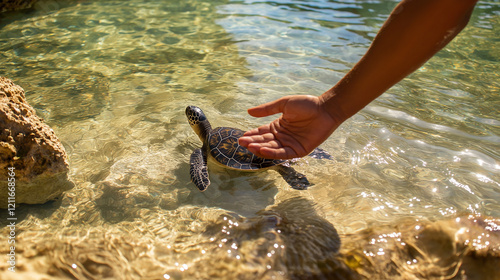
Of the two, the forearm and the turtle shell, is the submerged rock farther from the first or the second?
the forearm

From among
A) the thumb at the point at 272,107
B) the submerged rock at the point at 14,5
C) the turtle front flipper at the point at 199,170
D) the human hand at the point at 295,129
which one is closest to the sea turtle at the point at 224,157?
the turtle front flipper at the point at 199,170

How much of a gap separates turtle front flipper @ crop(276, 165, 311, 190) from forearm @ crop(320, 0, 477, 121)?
0.94m

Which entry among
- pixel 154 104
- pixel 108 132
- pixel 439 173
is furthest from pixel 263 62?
pixel 439 173

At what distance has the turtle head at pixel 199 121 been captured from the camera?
4.05 meters

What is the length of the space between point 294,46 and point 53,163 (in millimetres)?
5584

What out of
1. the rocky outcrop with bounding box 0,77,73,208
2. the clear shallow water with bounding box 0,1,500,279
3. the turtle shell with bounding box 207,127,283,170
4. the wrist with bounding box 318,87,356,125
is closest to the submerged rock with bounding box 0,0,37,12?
the clear shallow water with bounding box 0,1,500,279

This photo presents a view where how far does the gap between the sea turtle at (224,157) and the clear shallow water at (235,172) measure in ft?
0.45

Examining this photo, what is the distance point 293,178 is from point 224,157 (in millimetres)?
835

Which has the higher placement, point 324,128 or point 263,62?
point 324,128

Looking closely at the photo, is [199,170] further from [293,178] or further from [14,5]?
[14,5]

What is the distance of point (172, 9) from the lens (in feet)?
31.3

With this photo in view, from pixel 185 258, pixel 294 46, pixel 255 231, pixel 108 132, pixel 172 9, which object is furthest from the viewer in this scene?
pixel 172 9

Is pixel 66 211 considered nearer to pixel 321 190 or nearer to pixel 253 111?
pixel 253 111

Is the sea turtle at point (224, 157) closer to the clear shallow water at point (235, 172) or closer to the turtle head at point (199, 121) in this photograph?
the turtle head at point (199, 121)
